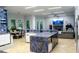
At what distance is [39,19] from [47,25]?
123 centimetres

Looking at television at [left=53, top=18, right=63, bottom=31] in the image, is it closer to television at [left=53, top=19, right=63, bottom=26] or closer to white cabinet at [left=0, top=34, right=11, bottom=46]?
television at [left=53, top=19, right=63, bottom=26]

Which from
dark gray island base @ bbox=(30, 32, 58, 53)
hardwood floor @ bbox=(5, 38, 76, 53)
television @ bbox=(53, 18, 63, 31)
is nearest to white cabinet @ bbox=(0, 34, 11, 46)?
hardwood floor @ bbox=(5, 38, 76, 53)

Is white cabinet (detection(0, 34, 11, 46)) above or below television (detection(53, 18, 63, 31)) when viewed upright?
below

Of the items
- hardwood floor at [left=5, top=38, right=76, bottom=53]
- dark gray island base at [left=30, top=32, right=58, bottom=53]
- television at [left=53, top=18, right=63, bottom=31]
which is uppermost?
television at [left=53, top=18, right=63, bottom=31]

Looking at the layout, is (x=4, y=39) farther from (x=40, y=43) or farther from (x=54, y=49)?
(x=54, y=49)

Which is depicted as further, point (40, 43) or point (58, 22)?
point (58, 22)

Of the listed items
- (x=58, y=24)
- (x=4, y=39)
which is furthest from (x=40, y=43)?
(x=58, y=24)

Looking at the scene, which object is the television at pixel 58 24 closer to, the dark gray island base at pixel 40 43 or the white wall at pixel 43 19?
the white wall at pixel 43 19

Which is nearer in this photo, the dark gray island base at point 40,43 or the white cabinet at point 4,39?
the dark gray island base at point 40,43

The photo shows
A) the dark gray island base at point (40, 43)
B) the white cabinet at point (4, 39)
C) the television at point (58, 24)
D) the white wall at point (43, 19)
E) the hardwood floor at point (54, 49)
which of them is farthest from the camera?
the television at point (58, 24)

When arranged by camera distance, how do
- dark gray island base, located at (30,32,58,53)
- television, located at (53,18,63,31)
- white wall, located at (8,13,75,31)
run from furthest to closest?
television, located at (53,18,63,31) < white wall, located at (8,13,75,31) < dark gray island base, located at (30,32,58,53)

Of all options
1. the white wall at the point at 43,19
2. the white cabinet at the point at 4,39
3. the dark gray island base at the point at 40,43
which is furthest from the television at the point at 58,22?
the dark gray island base at the point at 40,43
